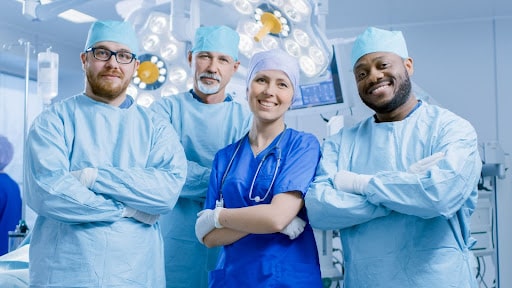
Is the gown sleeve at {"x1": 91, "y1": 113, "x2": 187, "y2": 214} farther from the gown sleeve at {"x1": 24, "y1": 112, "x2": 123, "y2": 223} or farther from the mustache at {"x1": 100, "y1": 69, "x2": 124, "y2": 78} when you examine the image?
the mustache at {"x1": 100, "y1": 69, "x2": 124, "y2": 78}

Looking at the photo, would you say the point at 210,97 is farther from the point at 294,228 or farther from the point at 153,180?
the point at 294,228

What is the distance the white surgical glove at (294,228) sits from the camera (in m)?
1.64

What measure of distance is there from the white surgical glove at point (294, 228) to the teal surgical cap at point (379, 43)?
564mm

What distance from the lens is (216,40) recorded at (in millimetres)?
2152

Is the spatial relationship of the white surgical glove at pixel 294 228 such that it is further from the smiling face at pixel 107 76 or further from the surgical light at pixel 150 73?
the surgical light at pixel 150 73

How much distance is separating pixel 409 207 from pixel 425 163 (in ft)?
0.50

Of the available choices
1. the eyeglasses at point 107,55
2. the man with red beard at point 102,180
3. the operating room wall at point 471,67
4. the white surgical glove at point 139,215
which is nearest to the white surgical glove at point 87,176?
the man with red beard at point 102,180

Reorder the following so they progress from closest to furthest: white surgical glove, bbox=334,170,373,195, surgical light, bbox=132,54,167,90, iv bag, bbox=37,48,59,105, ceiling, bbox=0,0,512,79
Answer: white surgical glove, bbox=334,170,373,195, surgical light, bbox=132,54,167,90, iv bag, bbox=37,48,59,105, ceiling, bbox=0,0,512,79

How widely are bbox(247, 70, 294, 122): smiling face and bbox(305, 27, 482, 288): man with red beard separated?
0.21m

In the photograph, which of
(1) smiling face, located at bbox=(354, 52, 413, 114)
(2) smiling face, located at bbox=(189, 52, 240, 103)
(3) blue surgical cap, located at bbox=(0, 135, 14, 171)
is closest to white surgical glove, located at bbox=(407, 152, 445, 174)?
(1) smiling face, located at bbox=(354, 52, 413, 114)

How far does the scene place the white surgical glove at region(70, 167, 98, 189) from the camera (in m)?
1.64

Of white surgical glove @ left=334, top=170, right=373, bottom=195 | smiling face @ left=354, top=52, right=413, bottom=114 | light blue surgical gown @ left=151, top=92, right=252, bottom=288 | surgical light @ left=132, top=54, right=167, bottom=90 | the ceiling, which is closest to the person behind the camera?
white surgical glove @ left=334, top=170, right=373, bottom=195

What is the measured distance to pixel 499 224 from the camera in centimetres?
361

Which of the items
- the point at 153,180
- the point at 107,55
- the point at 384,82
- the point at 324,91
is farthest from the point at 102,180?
the point at 324,91
